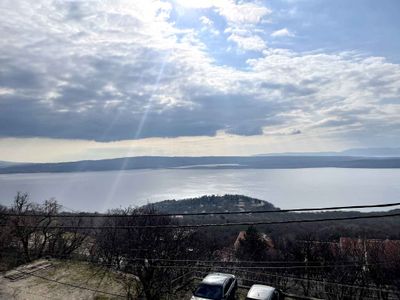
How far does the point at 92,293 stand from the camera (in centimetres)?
1230

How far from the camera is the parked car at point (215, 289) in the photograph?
9.80 meters

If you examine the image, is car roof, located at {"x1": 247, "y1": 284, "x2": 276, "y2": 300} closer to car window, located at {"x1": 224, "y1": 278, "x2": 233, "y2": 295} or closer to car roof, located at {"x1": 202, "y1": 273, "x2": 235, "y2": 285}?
car window, located at {"x1": 224, "y1": 278, "x2": 233, "y2": 295}

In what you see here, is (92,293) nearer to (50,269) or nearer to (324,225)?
(50,269)

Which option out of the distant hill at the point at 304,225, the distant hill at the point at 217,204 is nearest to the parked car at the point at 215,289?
the distant hill at the point at 304,225

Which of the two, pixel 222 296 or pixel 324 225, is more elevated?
pixel 222 296

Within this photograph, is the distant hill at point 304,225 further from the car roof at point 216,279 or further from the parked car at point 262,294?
the car roof at point 216,279

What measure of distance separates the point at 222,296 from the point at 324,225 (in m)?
49.8

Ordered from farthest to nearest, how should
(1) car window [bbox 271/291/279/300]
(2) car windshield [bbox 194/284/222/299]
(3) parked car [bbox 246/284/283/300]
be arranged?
(1) car window [bbox 271/291/279/300], (2) car windshield [bbox 194/284/222/299], (3) parked car [bbox 246/284/283/300]

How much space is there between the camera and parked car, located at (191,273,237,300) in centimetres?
980

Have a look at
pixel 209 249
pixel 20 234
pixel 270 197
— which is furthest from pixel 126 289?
pixel 270 197

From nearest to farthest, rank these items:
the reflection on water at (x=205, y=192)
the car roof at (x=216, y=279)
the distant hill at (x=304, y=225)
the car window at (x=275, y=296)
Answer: the car window at (x=275, y=296) → the car roof at (x=216, y=279) → the distant hill at (x=304, y=225) → the reflection on water at (x=205, y=192)

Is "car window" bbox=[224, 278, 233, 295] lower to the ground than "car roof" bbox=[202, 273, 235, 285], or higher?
lower

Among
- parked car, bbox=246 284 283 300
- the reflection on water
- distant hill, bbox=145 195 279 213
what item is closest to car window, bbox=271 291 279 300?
parked car, bbox=246 284 283 300

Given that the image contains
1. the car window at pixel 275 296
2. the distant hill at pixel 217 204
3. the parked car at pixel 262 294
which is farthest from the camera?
the distant hill at pixel 217 204
